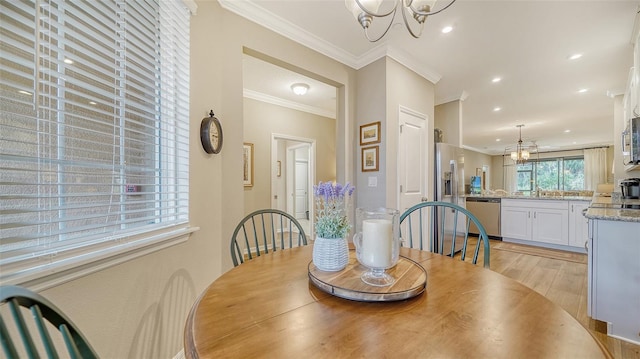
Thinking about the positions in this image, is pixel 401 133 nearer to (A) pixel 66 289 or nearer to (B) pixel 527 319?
(B) pixel 527 319

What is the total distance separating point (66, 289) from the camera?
0.98m

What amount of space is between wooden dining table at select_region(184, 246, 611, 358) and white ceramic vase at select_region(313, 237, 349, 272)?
0.32 ft

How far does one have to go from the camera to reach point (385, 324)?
2.26 feet

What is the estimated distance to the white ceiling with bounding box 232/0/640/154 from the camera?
2.19 metres

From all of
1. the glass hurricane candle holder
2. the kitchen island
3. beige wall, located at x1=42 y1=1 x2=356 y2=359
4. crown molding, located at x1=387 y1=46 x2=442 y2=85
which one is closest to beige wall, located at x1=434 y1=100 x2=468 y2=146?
crown molding, located at x1=387 y1=46 x2=442 y2=85

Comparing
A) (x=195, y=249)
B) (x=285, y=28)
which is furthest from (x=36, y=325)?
(x=285, y=28)

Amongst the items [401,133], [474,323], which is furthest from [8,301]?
[401,133]

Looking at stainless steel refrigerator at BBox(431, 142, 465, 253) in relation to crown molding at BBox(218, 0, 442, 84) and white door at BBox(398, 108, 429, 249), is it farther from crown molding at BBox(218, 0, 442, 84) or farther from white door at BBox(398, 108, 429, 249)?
crown molding at BBox(218, 0, 442, 84)

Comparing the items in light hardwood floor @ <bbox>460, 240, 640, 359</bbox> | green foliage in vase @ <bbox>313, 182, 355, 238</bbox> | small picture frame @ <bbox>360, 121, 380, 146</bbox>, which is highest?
small picture frame @ <bbox>360, 121, 380, 146</bbox>

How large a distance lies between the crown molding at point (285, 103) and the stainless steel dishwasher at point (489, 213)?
11.4ft

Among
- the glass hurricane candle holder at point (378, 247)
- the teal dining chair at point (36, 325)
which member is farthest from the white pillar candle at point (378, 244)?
the teal dining chair at point (36, 325)

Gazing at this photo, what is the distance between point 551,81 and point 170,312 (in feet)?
17.2

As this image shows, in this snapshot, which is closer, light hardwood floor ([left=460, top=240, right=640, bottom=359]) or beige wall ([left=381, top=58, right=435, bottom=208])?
light hardwood floor ([left=460, top=240, right=640, bottom=359])

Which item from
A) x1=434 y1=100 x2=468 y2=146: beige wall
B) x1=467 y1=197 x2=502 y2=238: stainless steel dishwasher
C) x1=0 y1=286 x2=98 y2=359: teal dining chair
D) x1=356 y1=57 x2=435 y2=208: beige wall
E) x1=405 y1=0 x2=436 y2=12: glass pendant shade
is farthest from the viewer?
x1=467 y1=197 x2=502 y2=238: stainless steel dishwasher
